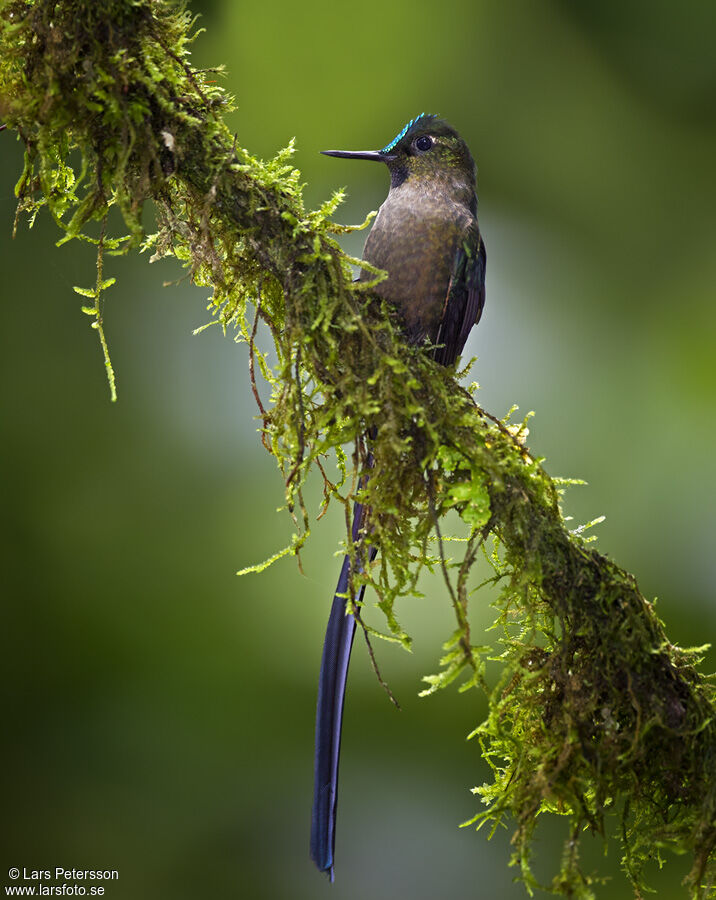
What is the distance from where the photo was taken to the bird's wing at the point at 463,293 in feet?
5.76

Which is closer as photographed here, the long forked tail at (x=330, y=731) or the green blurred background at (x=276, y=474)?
the long forked tail at (x=330, y=731)

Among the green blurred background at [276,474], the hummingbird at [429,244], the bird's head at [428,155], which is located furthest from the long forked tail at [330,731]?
the green blurred background at [276,474]

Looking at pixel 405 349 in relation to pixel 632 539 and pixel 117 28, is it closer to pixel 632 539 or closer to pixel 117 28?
pixel 117 28

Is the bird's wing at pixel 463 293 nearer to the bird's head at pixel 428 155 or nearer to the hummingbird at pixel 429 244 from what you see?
the hummingbird at pixel 429 244

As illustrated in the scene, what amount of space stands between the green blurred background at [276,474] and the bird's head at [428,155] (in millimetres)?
1248

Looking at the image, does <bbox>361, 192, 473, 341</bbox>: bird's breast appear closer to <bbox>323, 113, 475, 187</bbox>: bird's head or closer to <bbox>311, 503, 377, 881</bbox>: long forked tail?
<bbox>323, 113, 475, 187</bbox>: bird's head

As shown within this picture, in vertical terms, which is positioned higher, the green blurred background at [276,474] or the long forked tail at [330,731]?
the green blurred background at [276,474]

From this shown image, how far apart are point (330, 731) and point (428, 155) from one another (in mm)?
1392

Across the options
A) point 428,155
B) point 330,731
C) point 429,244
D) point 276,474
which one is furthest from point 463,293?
point 276,474

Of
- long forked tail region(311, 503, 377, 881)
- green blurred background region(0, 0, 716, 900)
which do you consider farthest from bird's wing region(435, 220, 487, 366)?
green blurred background region(0, 0, 716, 900)

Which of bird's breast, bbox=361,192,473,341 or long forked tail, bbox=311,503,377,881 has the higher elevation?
bird's breast, bbox=361,192,473,341

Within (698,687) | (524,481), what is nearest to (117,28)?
(524,481)

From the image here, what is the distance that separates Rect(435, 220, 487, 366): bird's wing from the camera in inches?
69.1

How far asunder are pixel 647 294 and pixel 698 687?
2718 millimetres
